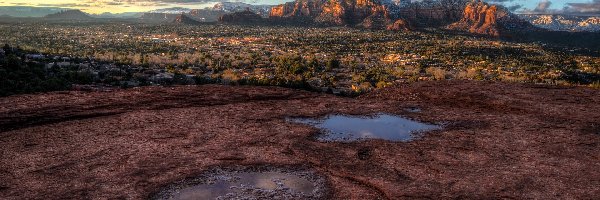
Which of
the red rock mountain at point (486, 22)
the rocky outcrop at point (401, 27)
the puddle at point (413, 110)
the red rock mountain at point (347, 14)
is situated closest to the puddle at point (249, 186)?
the puddle at point (413, 110)

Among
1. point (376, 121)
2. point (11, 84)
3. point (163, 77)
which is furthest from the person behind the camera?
point (163, 77)

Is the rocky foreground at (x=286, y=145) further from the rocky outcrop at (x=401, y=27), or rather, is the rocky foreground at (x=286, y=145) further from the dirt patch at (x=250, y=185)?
the rocky outcrop at (x=401, y=27)

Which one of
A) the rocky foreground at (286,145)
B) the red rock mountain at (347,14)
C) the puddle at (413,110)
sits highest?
the red rock mountain at (347,14)

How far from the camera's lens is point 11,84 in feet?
78.6

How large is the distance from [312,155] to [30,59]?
30.7 metres

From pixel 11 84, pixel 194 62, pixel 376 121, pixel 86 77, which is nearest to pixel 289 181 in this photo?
pixel 376 121

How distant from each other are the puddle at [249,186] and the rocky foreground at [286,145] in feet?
1.60

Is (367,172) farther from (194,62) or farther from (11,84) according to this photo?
(194,62)

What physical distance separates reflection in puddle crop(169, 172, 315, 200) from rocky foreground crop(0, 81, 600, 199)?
30.3 inches

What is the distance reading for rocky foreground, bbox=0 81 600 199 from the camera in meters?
12.1

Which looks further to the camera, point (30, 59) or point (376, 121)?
point (30, 59)

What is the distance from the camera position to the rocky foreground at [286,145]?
12117mm

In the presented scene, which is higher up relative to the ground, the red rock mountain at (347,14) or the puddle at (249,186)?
the red rock mountain at (347,14)

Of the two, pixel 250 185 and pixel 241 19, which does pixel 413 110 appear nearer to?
pixel 250 185
